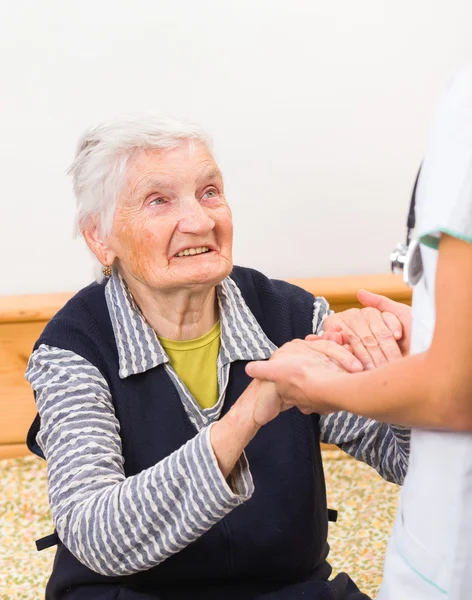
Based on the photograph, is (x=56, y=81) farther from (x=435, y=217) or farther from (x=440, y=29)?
(x=435, y=217)

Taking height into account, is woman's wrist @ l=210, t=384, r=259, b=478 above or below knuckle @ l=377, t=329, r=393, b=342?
below

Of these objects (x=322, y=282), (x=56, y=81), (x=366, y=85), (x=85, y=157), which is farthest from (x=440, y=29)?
(x=85, y=157)

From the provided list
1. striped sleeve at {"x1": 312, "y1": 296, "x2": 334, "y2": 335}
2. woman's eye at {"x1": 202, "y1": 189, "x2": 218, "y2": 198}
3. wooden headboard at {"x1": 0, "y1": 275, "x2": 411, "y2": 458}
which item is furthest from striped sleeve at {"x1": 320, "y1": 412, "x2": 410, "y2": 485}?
wooden headboard at {"x1": 0, "y1": 275, "x2": 411, "y2": 458}

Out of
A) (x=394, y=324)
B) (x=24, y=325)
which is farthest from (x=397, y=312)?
(x=24, y=325)

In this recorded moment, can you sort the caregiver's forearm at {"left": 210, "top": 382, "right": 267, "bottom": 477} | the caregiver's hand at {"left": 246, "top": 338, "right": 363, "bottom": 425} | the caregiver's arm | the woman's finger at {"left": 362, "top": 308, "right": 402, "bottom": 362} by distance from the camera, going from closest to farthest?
1. the caregiver's arm
2. the caregiver's hand at {"left": 246, "top": 338, "right": 363, "bottom": 425}
3. the caregiver's forearm at {"left": 210, "top": 382, "right": 267, "bottom": 477}
4. the woman's finger at {"left": 362, "top": 308, "right": 402, "bottom": 362}

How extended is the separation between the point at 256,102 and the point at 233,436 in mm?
1339

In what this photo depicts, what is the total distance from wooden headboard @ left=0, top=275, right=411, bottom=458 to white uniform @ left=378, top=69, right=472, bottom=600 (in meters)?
1.40

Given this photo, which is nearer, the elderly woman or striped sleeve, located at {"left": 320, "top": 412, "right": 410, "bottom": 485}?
the elderly woman

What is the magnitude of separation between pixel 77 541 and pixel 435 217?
77cm

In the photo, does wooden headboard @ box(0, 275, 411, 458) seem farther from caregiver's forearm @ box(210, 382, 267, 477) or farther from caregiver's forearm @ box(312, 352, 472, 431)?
caregiver's forearm @ box(312, 352, 472, 431)

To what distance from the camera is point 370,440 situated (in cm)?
164

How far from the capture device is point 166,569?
1548 millimetres

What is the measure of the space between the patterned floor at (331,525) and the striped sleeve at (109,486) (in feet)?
2.64

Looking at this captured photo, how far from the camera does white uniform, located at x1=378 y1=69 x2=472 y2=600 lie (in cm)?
92
